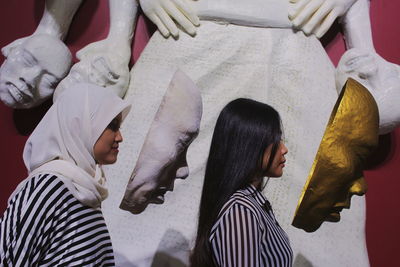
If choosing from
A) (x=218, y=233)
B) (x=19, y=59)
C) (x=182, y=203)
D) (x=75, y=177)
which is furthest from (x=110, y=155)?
(x=19, y=59)

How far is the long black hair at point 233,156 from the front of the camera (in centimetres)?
96

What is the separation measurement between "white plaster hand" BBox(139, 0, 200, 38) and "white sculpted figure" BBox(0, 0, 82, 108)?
28 centimetres

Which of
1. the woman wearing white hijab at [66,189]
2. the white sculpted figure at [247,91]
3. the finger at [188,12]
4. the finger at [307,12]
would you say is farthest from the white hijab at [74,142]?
the finger at [307,12]

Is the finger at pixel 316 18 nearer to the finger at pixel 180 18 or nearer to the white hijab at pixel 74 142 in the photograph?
the finger at pixel 180 18

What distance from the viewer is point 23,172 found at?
5.72ft

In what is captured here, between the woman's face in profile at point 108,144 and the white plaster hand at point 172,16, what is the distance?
569 mm

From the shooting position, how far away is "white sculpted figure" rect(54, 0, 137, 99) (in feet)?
4.86

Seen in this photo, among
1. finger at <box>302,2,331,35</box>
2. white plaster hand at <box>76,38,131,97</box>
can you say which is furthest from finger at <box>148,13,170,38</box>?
finger at <box>302,2,331,35</box>

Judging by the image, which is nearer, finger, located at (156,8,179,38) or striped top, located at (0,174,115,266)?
striped top, located at (0,174,115,266)

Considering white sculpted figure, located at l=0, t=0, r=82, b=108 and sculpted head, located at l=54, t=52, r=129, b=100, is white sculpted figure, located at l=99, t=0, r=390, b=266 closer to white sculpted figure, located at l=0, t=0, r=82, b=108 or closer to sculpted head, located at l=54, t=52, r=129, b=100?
sculpted head, located at l=54, t=52, r=129, b=100

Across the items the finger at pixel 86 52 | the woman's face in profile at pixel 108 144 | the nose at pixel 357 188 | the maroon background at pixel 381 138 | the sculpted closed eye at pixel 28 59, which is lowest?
the maroon background at pixel 381 138

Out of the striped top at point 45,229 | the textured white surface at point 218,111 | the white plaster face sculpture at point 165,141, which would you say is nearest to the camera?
the striped top at point 45,229

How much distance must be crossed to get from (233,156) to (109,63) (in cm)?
65

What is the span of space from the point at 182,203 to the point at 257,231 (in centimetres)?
47
